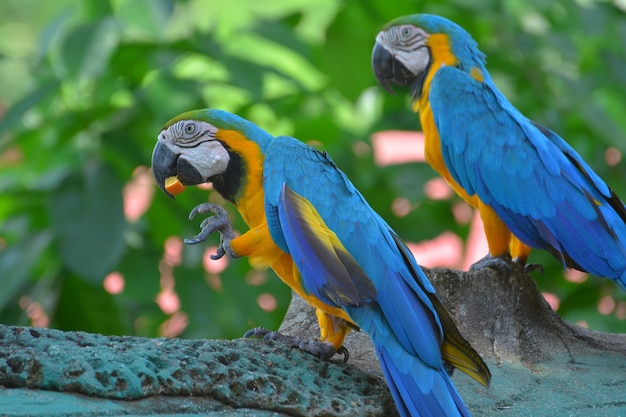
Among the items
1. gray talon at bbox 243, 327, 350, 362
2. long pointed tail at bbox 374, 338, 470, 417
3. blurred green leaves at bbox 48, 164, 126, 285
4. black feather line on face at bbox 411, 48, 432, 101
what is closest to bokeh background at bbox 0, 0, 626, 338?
blurred green leaves at bbox 48, 164, 126, 285

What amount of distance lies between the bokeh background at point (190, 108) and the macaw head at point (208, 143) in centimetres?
64

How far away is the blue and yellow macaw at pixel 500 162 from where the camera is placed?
6.24ft

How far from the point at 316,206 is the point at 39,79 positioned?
139 cm

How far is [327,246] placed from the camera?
1.41 meters

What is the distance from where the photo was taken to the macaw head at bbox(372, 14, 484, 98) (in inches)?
86.6

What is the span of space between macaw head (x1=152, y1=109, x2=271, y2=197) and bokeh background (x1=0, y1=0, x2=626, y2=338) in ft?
2.08

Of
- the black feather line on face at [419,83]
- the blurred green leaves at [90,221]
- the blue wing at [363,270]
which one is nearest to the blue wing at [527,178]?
the black feather line on face at [419,83]

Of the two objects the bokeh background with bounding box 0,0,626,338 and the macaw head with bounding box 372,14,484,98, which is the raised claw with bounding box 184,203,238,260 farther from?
the macaw head with bounding box 372,14,484,98

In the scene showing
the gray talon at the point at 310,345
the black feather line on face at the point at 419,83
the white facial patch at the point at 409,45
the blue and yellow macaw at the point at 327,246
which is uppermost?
the white facial patch at the point at 409,45

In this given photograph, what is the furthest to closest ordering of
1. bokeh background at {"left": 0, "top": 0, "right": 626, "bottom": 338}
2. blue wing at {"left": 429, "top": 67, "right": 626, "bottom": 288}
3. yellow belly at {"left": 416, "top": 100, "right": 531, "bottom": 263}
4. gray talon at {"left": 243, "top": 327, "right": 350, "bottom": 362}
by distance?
bokeh background at {"left": 0, "top": 0, "right": 626, "bottom": 338} < yellow belly at {"left": 416, "top": 100, "right": 531, "bottom": 263} < blue wing at {"left": 429, "top": 67, "right": 626, "bottom": 288} < gray talon at {"left": 243, "top": 327, "right": 350, "bottom": 362}

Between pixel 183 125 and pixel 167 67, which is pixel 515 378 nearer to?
pixel 183 125

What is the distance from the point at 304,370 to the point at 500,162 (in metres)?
Result: 0.83

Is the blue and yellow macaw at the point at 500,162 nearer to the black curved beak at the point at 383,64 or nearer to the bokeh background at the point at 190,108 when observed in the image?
the black curved beak at the point at 383,64

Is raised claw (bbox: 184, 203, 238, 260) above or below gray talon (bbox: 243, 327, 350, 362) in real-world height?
above
